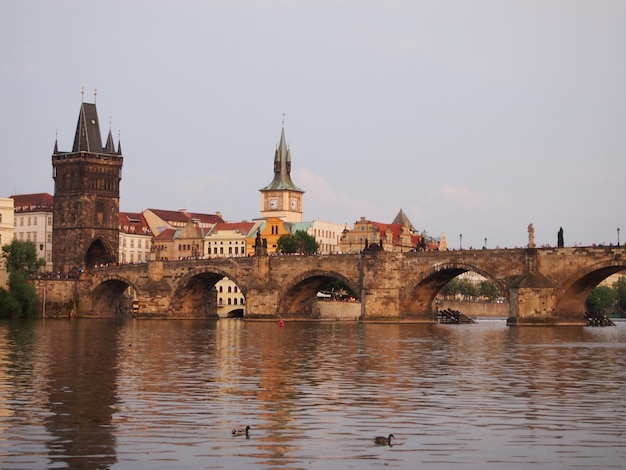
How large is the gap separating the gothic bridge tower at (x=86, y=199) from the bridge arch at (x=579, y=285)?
52770 millimetres

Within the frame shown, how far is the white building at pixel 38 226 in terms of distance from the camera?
416ft

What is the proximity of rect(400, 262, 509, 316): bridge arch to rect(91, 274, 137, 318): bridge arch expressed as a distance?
97.3ft

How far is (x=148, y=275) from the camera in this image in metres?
107

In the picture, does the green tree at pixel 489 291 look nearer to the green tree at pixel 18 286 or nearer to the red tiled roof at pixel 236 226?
the red tiled roof at pixel 236 226

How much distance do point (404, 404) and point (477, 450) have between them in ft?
21.7

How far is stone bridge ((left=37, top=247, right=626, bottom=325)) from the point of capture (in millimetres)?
78938

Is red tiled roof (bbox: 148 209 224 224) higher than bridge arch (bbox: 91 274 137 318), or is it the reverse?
red tiled roof (bbox: 148 209 224 224)

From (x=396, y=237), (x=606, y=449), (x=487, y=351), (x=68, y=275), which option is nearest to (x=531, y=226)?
(x=487, y=351)

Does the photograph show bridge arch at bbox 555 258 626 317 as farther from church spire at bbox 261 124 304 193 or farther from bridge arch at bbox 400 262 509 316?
church spire at bbox 261 124 304 193

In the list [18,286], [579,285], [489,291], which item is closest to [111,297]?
[18,286]

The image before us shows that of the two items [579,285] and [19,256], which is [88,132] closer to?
[19,256]

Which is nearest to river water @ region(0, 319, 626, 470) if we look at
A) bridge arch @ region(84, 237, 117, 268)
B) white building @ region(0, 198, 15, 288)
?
white building @ region(0, 198, 15, 288)

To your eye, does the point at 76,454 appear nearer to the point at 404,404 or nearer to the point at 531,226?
the point at 404,404

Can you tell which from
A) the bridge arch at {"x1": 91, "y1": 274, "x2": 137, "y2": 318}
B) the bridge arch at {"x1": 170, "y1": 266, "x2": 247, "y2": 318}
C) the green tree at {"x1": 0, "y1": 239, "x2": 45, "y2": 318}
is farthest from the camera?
the bridge arch at {"x1": 91, "y1": 274, "x2": 137, "y2": 318}
